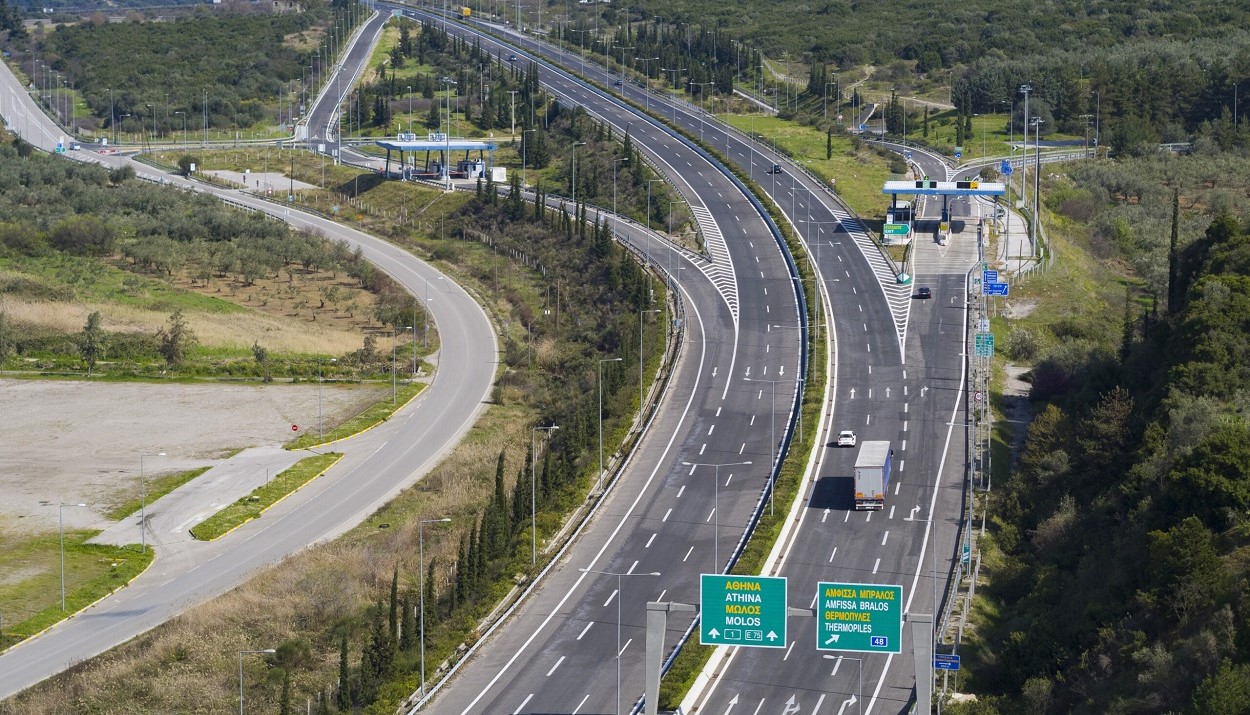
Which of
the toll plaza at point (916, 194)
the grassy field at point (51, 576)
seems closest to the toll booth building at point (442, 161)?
the toll plaza at point (916, 194)

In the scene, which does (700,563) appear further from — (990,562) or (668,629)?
(990,562)

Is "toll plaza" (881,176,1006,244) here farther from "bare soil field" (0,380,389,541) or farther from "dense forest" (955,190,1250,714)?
"bare soil field" (0,380,389,541)

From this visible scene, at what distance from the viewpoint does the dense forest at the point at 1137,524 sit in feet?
178

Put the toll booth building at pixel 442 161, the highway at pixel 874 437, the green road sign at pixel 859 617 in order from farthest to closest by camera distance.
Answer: the toll booth building at pixel 442 161, the highway at pixel 874 437, the green road sign at pixel 859 617

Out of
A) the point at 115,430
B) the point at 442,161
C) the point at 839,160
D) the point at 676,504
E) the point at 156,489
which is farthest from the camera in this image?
the point at 442,161

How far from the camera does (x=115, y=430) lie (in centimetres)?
10494

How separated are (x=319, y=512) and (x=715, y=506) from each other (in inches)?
906

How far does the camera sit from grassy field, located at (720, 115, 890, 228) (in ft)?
484

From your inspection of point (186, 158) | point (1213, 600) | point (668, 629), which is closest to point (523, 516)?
point (668, 629)

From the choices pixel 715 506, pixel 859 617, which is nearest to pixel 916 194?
pixel 715 506

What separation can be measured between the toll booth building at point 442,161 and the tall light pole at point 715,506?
8326 cm

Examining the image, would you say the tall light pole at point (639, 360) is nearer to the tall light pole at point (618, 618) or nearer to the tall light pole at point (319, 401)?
the tall light pole at point (319, 401)

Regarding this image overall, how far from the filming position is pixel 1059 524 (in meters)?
75.6

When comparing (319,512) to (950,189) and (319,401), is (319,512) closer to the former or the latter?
(319,401)
